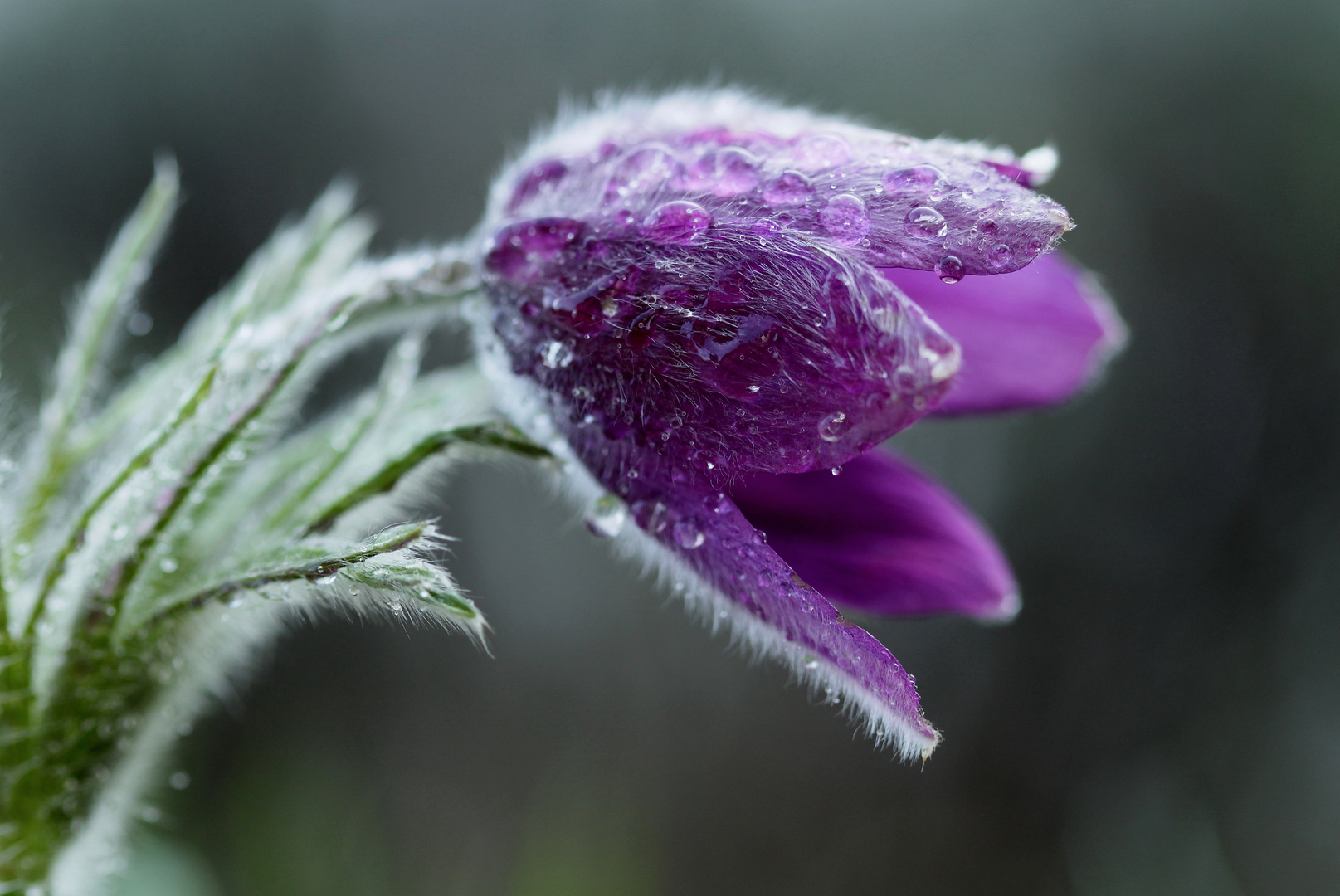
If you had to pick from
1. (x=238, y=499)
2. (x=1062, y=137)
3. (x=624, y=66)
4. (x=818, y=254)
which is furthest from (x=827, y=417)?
(x=1062, y=137)

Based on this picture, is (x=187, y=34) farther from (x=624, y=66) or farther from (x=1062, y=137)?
(x=1062, y=137)

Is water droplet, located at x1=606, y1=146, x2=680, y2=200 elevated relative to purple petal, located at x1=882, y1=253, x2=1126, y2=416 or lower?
elevated

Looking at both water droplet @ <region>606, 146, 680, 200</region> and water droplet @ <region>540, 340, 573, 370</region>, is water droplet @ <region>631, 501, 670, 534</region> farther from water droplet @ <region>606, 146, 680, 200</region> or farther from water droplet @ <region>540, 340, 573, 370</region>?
water droplet @ <region>606, 146, 680, 200</region>

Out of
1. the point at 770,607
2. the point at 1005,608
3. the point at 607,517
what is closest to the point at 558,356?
the point at 607,517

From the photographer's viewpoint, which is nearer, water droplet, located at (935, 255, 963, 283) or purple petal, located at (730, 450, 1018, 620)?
water droplet, located at (935, 255, 963, 283)

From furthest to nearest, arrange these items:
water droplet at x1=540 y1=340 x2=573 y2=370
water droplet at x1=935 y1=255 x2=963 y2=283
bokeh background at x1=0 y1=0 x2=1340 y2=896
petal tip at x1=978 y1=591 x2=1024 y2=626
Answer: bokeh background at x1=0 y1=0 x2=1340 y2=896
petal tip at x1=978 y1=591 x2=1024 y2=626
water droplet at x1=540 y1=340 x2=573 y2=370
water droplet at x1=935 y1=255 x2=963 y2=283

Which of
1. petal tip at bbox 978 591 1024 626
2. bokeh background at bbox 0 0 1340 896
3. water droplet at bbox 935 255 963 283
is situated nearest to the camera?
water droplet at bbox 935 255 963 283

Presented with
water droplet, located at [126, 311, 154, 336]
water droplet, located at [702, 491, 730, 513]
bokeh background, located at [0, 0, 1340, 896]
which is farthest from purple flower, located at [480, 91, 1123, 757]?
bokeh background, located at [0, 0, 1340, 896]
